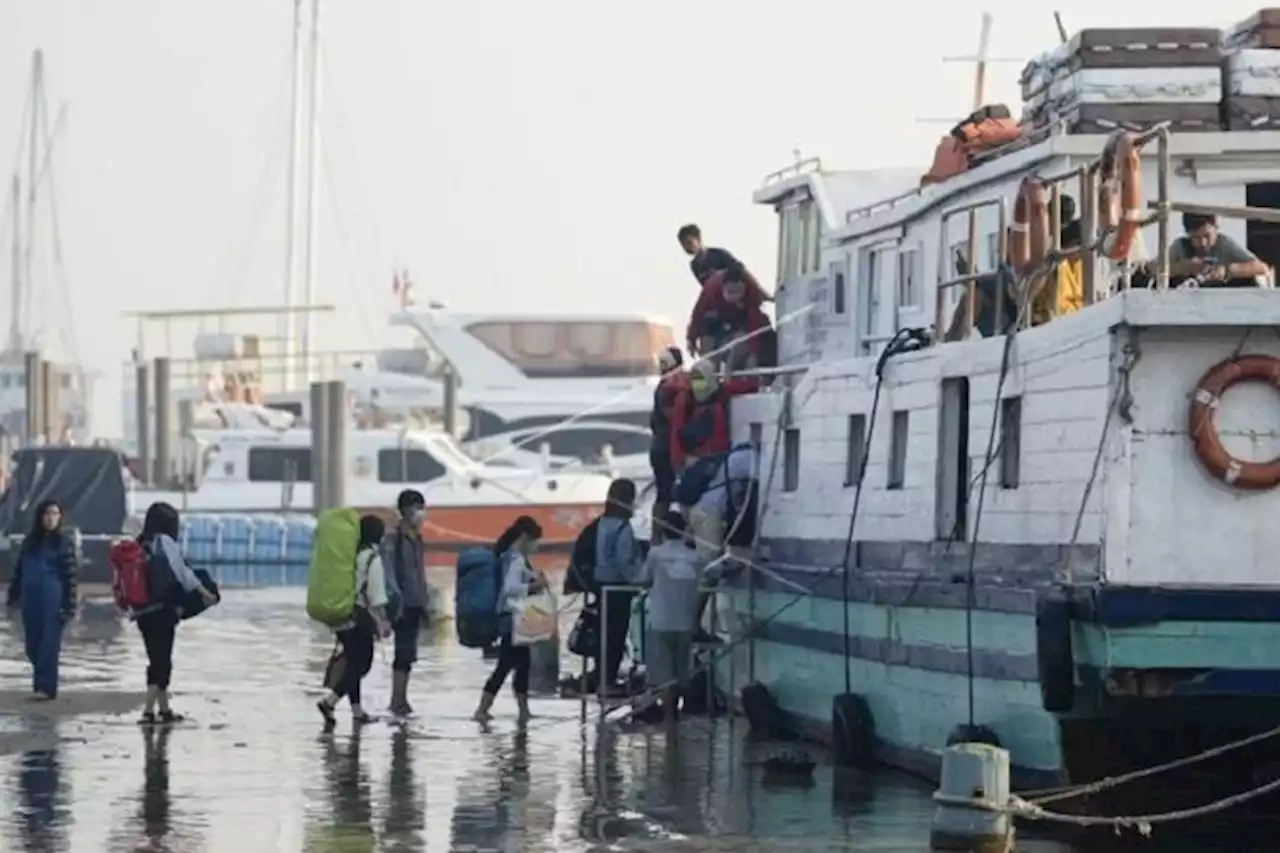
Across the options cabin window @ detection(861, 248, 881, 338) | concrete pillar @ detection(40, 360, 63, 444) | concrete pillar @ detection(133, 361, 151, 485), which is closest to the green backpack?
cabin window @ detection(861, 248, 881, 338)

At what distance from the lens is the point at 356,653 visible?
73.6ft

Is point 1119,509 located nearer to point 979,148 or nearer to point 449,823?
point 449,823

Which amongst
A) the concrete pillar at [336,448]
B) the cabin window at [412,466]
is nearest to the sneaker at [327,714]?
the concrete pillar at [336,448]

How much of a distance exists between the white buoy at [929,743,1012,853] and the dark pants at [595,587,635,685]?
28.1ft

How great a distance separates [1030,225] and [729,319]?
8.14 m

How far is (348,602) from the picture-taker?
2194 centimetres

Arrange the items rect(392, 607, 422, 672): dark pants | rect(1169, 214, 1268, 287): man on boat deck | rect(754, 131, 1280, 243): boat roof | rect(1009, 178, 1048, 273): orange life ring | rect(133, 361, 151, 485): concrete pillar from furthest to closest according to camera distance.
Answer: rect(133, 361, 151, 485): concrete pillar → rect(392, 607, 422, 672): dark pants → rect(754, 131, 1280, 243): boat roof → rect(1009, 178, 1048, 273): orange life ring → rect(1169, 214, 1268, 287): man on boat deck

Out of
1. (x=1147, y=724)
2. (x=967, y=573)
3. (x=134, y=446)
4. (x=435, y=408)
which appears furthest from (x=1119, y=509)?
(x=134, y=446)

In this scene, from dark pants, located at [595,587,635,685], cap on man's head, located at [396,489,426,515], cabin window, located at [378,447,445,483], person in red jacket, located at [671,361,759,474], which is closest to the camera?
cap on man's head, located at [396,489,426,515]

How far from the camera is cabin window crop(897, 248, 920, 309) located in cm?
2216

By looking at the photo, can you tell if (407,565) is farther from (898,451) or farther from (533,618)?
(898,451)

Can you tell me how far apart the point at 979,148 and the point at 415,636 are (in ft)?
18.1

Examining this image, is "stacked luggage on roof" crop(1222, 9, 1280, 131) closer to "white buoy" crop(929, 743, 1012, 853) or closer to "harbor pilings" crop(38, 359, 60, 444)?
"white buoy" crop(929, 743, 1012, 853)

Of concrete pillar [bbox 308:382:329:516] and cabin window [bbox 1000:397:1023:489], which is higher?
concrete pillar [bbox 308:382:329:516]
